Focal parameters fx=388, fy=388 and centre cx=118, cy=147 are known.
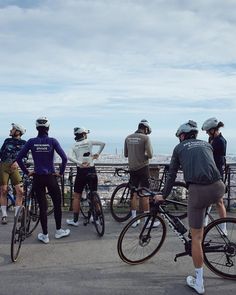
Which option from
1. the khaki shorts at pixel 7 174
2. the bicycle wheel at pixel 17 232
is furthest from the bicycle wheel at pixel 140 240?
the khaki shorts at pixel 7 174

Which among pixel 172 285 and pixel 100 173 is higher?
pixel 100 173

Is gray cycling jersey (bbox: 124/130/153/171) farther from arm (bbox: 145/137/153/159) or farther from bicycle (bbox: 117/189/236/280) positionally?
bicycle (bbox: 117/189/236/280)

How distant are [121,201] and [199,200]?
13.2 ft

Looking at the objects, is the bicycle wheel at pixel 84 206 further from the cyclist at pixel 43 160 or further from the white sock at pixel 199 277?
the white sock at pixel 199 277

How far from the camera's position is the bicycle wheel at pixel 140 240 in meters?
5.46

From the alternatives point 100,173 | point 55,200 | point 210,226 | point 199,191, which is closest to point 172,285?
point 210,226

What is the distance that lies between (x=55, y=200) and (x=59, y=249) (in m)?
0.81

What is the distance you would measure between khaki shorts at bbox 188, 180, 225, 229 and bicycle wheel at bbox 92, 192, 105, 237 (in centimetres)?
253

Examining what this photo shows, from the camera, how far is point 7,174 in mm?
7770

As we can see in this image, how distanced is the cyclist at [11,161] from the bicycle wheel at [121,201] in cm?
198

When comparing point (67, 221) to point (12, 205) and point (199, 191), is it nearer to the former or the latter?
point (12, 205)

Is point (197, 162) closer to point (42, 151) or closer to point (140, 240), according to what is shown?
point (140, 240)

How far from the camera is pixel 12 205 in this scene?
894cm

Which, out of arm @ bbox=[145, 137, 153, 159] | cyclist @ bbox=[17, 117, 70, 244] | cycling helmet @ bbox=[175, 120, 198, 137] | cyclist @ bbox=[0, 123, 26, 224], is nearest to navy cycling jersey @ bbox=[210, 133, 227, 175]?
arm @ bbox=[145, 137, 153, 159]
